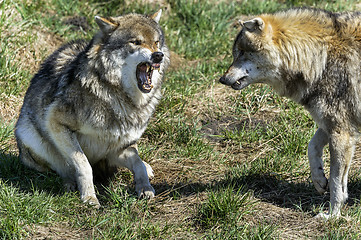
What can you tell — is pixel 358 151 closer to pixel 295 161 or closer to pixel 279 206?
pixel 295 161

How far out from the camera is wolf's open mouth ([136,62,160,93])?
491cm

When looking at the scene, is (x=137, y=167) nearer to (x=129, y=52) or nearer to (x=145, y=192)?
(x=145, y=192)

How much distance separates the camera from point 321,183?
4891 mm

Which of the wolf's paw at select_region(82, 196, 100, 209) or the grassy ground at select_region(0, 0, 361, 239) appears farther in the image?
the wolf's paw at select_region(82, 196, 100, 209)

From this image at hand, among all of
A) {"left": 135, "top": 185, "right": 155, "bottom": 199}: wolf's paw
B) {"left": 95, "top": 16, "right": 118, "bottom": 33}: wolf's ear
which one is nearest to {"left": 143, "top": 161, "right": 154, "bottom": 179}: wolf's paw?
{"left": 135, "top": 185, "right": 155, "bottom": 199}: wolf's paw

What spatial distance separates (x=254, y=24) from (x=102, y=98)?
5.31 ft

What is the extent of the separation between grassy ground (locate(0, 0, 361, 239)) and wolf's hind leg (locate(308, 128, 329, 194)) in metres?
0.19

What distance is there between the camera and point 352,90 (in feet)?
15.1

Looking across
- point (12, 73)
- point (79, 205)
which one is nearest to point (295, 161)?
point (79, 205)

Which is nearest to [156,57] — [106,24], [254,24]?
[106,24]

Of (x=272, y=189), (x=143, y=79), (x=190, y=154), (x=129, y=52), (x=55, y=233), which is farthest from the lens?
(x=190, y=154)

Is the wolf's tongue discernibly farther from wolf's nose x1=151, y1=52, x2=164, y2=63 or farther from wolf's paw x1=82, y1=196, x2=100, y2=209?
wolf's paw x1=82, y1=196, x2=100, y2=209

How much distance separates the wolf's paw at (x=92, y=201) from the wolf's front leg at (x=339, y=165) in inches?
83.3

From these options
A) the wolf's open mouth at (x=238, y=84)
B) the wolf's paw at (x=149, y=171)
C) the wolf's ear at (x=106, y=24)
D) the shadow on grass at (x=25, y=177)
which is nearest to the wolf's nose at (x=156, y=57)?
the wolf's ear at (x=106, y=24)
